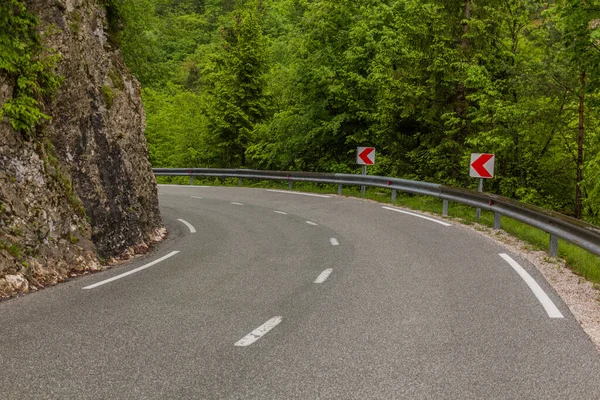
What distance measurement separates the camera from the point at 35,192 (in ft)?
29.0

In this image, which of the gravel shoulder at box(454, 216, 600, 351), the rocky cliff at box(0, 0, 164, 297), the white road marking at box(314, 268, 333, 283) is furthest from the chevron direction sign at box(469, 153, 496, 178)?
the rocky cliff at box(0, 0, 164, 297)

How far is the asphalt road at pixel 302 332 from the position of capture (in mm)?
4215

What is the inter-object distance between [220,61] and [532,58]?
2132 cm

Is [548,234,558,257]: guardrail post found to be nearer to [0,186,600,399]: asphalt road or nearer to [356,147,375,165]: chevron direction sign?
[0,186,600,399]: asphalt road

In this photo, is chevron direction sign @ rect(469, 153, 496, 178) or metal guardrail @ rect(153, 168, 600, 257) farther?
chevron direction sign @ rect(469, 153, 496, 178)

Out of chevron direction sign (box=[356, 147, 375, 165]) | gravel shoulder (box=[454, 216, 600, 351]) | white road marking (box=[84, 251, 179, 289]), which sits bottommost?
white road marking (box=[84, 251, 179, 289])

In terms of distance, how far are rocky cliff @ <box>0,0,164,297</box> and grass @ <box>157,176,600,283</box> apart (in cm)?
832

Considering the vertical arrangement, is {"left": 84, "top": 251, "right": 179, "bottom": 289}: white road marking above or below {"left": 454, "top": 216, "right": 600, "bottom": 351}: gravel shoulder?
below

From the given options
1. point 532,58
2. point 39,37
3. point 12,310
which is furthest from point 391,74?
point 12,310

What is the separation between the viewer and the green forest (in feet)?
56.7

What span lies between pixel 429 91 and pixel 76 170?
1451 centimetres

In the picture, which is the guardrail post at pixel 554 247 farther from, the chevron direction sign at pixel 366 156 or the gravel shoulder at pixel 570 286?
the chevron direction sign at pixel 366 156

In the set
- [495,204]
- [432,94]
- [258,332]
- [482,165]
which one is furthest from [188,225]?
[432,94]

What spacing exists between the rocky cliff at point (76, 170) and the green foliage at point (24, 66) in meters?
0.16
